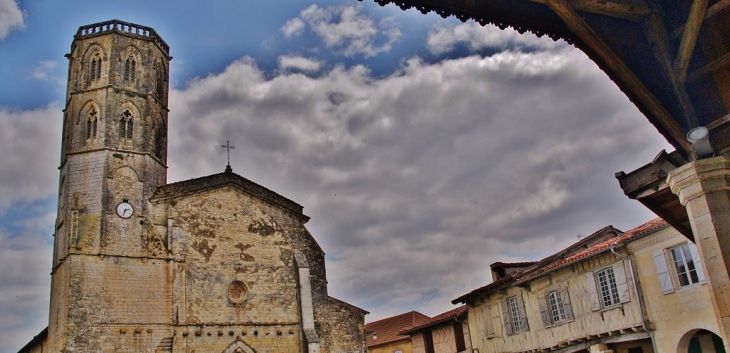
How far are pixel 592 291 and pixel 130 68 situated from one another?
21513 millimetres

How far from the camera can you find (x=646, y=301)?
19.9m

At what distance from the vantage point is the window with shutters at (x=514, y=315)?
2566 cm

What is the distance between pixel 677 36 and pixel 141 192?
23350 mm

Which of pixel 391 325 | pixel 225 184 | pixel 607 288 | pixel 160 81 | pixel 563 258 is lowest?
pixel 607 288

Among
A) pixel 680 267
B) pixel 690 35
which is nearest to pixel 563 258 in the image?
pixel 680 267

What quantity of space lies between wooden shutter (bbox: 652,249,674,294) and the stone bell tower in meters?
18.0

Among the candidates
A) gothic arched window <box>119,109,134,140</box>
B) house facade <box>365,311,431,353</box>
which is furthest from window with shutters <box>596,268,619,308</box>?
house facade <box>365,311,431,353</box>

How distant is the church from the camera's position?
77.3ft

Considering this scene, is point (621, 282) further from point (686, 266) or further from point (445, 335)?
point (445, 335)

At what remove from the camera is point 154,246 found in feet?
82.4

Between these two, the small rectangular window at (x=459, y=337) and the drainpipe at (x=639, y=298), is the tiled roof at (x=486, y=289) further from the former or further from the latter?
the drainpipe at (x=639, y=298)

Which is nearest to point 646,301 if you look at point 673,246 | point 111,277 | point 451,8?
point 673,246

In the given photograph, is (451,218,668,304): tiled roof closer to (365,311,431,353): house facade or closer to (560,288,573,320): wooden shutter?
(560,288,573,320): wooden shutter

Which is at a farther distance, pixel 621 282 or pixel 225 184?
pixel 225 184
